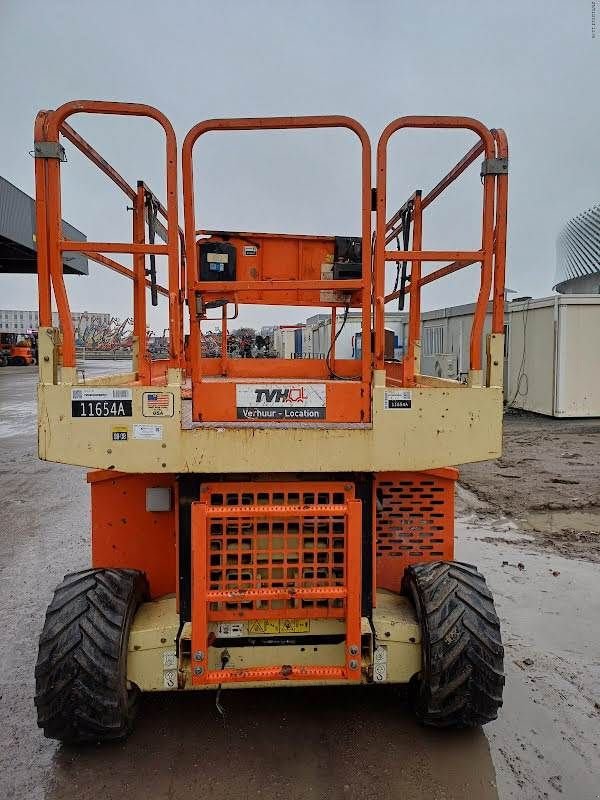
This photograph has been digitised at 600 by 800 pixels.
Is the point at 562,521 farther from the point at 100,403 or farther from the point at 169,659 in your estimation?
the point at 100,403

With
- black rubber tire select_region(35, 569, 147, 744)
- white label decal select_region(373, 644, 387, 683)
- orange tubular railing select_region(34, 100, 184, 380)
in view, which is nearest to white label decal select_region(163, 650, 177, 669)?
black rubber tire select_region(35, 569, 147, 744)

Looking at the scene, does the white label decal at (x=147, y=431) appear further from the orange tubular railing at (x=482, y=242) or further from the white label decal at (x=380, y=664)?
the white label decal at (x=380, y=664)

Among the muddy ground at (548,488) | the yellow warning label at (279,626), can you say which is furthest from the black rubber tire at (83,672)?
the muddy ground at (548,488)

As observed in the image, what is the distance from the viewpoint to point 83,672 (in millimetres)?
2734

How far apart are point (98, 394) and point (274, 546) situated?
44.1 inches

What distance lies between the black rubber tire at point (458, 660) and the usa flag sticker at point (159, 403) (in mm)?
1544

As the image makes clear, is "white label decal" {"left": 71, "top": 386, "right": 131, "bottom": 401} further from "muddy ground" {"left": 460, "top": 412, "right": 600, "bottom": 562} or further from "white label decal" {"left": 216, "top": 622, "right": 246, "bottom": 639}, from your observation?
"muddy ground" {"left": 460, "top": 412, "right": 600, "bottom": 562}

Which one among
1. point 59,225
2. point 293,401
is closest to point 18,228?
point 59,225

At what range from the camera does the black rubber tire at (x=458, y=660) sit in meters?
2.82

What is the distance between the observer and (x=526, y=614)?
175 inches

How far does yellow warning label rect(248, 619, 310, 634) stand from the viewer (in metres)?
2.90

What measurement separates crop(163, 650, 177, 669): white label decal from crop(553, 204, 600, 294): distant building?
156 ft

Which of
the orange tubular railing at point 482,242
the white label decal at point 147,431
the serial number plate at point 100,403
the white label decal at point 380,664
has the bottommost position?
the white label decal at point 380,664

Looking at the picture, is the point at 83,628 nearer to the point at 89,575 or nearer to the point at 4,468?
the point at 89,575
